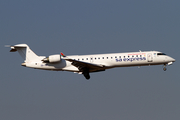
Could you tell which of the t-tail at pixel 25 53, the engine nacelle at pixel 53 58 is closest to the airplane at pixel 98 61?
the engine nacelle at pixel 53 58

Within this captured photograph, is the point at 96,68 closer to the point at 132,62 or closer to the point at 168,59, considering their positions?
the point at 132,62

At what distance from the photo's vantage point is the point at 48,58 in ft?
125

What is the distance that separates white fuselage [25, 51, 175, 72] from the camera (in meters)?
37.8

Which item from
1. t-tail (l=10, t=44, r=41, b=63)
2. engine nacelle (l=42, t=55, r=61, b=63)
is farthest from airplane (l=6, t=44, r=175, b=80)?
t-tail (l=10, t=44, r=41, b=63)

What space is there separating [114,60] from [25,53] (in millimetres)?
11885

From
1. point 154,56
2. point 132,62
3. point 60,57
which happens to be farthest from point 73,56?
point 154,56

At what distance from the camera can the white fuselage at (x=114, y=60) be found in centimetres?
3784

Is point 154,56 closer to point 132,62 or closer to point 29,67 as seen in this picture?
point 132,62

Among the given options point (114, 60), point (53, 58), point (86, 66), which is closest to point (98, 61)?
point (86, 66)

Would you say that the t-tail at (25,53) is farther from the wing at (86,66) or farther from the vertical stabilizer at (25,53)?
the wing at (86,66)

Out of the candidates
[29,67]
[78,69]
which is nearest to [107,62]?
[78,69]

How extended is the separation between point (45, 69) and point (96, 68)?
6.69 m

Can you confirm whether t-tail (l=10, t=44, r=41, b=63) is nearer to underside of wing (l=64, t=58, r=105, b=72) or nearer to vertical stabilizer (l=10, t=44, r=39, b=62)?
vertical stabilizer (l=10, t=44, r=39, b=62)

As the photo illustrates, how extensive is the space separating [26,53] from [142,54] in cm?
1516
